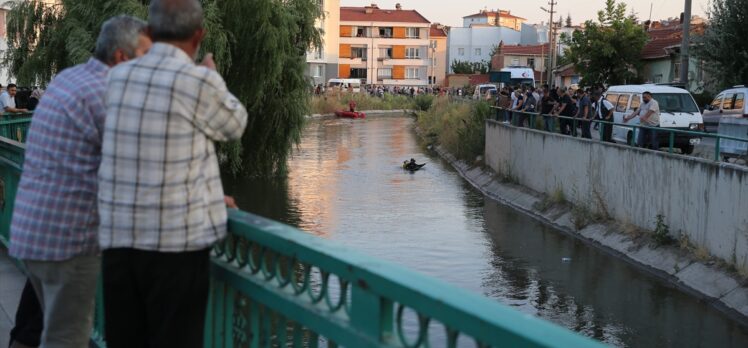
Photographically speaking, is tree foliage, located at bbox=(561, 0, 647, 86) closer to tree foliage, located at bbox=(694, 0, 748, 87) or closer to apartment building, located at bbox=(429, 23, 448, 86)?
tree foliage, located at bbox=(694, 0, 748, 87)

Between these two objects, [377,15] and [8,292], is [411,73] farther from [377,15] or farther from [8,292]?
[8,292]

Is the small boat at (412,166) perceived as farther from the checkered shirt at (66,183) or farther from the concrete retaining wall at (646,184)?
the checkered shirt at (66,183)

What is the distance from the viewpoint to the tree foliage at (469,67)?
5182 inches

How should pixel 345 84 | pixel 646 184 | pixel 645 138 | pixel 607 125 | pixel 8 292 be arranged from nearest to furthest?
pixel 8 292
pixel 646 184
pixel 645 138
pixel 607 125
pixel 345 84

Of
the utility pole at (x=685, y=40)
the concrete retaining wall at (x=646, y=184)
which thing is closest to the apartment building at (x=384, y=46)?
the utility pole at (x=685, y=40)

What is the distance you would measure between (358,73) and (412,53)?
7515 mm

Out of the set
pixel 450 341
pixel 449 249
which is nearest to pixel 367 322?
pixel 450 341

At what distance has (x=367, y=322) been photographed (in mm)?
3135

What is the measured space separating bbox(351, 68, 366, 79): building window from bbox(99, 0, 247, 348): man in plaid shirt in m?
123

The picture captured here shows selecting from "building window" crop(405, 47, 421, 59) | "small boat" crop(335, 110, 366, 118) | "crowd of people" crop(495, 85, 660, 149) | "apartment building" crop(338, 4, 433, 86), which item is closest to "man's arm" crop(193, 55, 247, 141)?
"crowd of people" crop(495, 85, 660, 149)

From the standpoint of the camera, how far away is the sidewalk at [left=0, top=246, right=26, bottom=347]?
253 inches

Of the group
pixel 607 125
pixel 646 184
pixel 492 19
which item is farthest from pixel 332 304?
pixel 492 19

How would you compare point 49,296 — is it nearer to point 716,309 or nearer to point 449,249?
point 716,309

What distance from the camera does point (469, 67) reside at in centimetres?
13188
